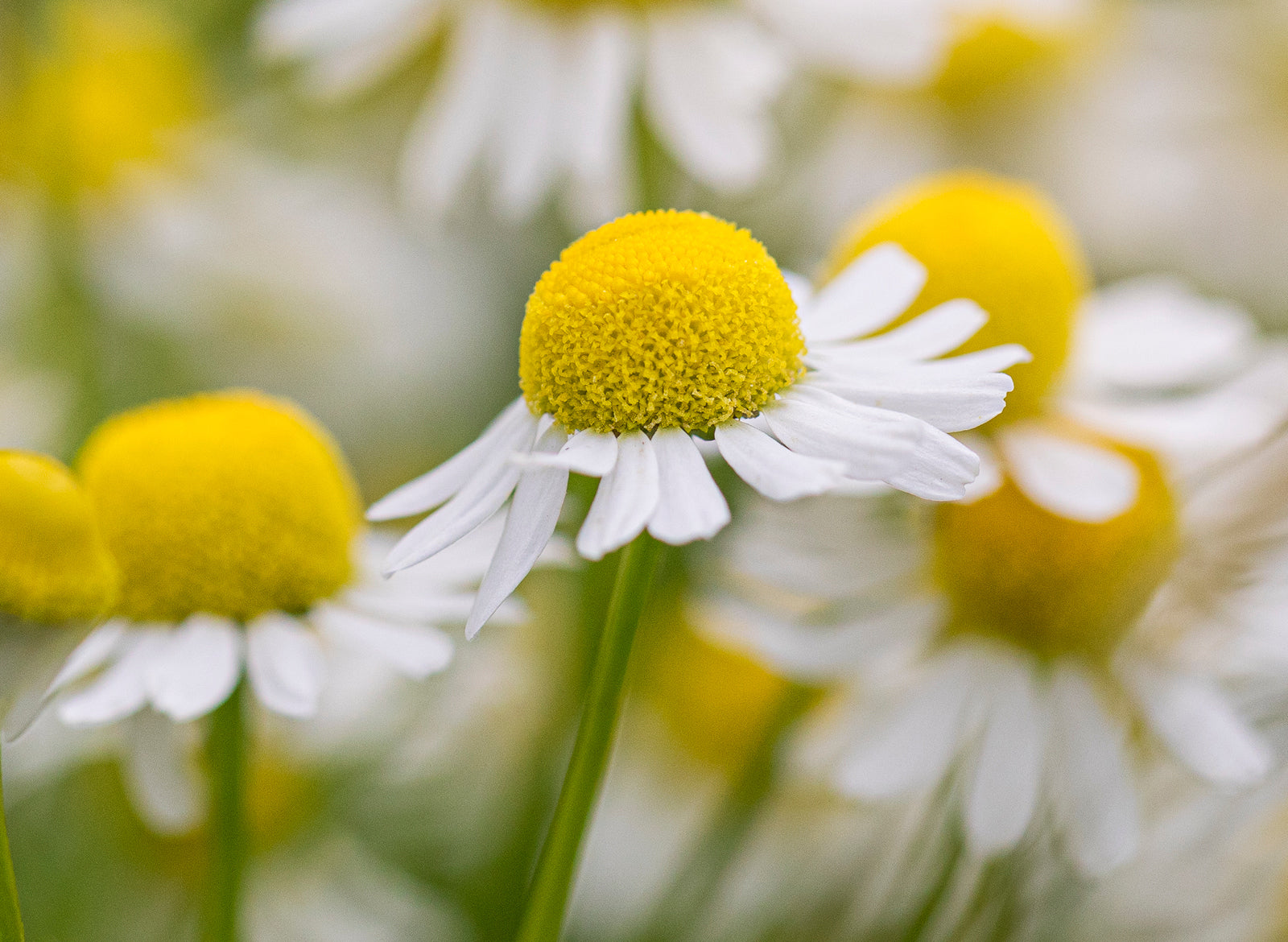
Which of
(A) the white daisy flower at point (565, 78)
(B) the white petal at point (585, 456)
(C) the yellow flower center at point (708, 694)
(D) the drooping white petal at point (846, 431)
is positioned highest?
(D) the drooping white petal at point (846, 431)

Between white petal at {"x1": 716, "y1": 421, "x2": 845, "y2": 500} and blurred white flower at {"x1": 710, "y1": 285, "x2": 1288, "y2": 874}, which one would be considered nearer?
white petal at {"x1": 716, "y1": 421, "x2": 845, "y2": 500}

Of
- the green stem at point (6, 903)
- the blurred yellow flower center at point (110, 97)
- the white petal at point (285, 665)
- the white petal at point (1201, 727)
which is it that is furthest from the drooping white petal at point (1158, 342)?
the blurred yellow flower center at point (110, 97)

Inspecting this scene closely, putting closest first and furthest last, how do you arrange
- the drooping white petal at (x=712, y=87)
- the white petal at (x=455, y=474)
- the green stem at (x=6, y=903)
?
the green stem at (x=6, y=903), the white petal at (x=455, y=474), the drooping white petal at (x=712, y=87)

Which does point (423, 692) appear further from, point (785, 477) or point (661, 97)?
point (785, 477)

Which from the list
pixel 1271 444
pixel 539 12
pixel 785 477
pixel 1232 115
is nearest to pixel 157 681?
pixel 785 477

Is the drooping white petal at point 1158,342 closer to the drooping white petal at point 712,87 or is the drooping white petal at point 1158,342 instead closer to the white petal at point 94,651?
the drooping white petal at point 712,87

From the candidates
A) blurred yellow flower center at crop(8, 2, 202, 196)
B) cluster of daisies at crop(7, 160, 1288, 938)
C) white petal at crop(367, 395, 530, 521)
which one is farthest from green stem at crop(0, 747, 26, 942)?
blurred yellow flower center at crop(8, 2, 202, 196)

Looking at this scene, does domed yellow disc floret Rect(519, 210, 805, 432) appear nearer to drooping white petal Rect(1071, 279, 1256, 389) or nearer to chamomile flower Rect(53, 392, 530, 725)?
chamomile flower Rect(53, 392, 530, 725)

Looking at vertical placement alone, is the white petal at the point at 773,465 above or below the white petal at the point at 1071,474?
above
